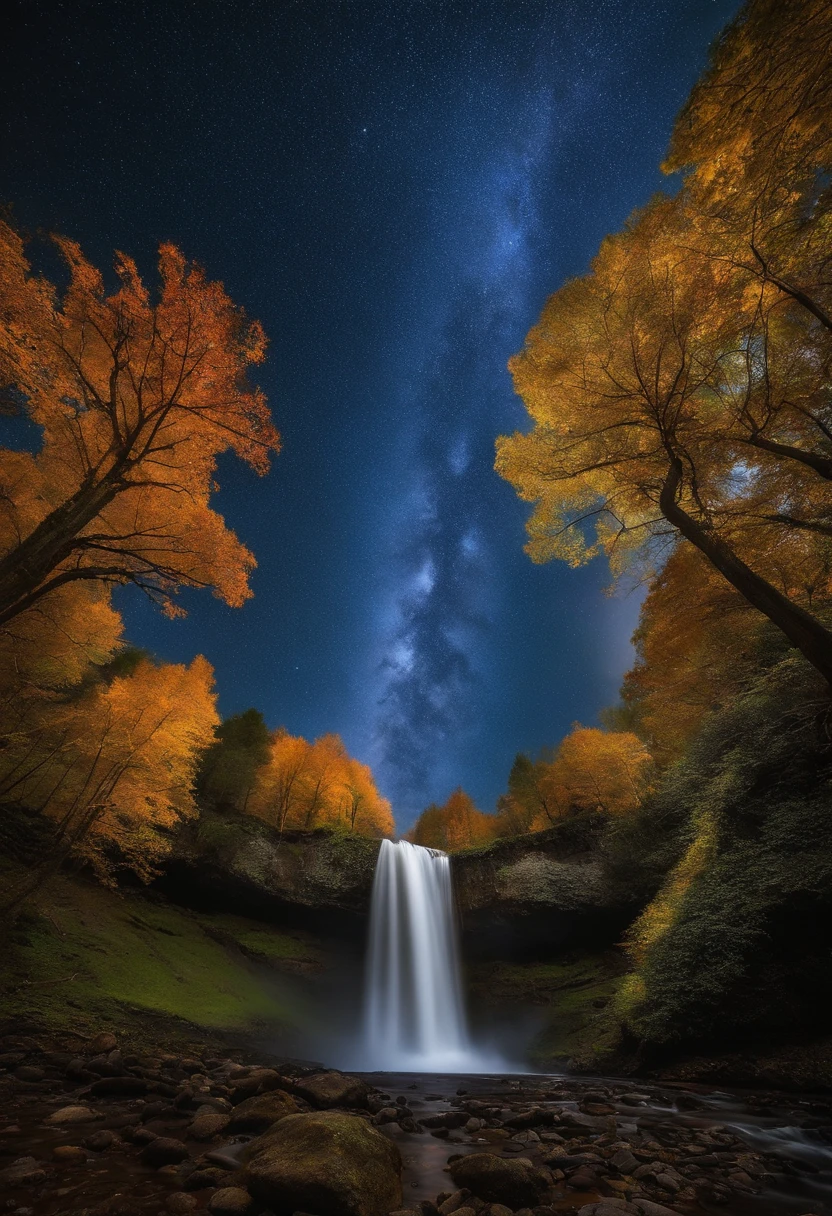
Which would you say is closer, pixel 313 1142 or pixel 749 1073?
pixel 313 1142

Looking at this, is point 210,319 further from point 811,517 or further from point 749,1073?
point 749,1073

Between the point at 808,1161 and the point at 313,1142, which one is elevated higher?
the point at 313,1142

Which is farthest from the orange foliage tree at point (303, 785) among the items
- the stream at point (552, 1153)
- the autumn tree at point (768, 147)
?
the autumn tree at point (768, 147)

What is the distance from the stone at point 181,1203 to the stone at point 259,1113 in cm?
180

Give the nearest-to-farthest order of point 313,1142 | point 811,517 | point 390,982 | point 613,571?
point 313,1142, point 811,517, point 613,571, point 390,982

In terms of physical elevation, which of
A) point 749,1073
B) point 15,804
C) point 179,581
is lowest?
point 749,1073

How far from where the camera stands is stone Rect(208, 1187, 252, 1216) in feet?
9.24

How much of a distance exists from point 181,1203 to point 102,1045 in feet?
20.8

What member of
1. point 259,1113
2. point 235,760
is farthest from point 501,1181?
point 235,760

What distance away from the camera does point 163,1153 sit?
3646 mm

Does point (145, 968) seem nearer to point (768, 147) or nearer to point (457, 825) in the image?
point (768, 147)

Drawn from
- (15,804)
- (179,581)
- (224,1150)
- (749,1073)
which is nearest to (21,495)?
(179,581)

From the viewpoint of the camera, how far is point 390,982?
22609 millimetres

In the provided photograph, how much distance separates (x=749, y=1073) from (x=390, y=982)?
60.9 ft
